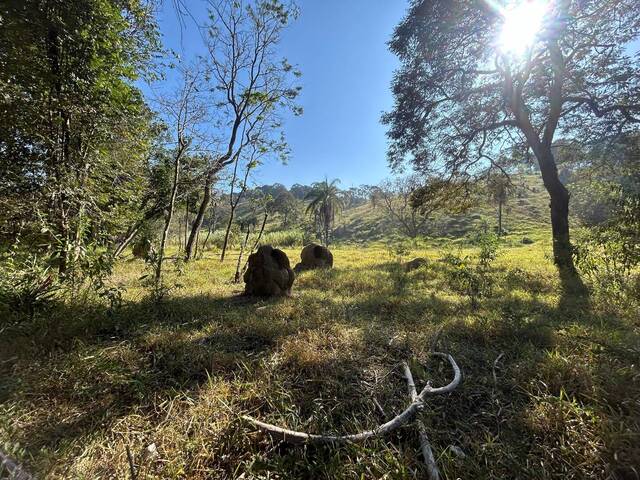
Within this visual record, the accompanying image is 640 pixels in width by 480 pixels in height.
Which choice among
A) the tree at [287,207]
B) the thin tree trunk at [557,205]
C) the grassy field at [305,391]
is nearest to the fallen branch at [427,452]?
the grassy field at [305,391]

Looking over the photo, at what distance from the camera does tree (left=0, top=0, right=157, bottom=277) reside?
295cm

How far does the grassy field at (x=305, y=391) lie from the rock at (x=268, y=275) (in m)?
1.29

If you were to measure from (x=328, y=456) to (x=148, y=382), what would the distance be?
1.73 metres

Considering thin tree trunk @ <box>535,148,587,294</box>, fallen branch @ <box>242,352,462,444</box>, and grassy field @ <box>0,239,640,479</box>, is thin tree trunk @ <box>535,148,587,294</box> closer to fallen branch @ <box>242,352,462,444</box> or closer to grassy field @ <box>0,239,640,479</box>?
grassy field @ <box>0,239,640,479</box>

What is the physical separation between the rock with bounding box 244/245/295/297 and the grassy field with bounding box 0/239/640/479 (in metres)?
1.29

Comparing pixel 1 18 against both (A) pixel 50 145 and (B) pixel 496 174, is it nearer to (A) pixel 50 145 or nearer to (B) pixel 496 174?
(A) pixel 50 145

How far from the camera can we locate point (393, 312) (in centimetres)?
448

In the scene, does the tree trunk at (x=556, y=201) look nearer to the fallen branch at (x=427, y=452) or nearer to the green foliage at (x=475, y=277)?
the green foliage at (x=475, y=277)

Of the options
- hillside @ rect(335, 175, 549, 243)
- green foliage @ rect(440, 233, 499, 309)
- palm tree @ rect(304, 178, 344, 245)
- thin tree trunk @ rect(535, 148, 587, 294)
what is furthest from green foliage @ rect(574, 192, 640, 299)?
hillside @ rect(335, 175, 549, 243)

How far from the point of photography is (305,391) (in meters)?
2.31

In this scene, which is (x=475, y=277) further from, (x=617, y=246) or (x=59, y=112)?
(x=59, y=112)

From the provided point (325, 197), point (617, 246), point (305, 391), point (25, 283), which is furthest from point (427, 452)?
point (325, 197)

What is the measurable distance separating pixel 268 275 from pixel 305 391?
323 centimetres

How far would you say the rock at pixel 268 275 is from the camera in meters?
5.35
